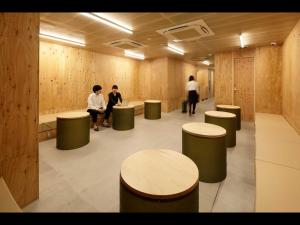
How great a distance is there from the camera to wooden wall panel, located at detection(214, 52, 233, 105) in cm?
663

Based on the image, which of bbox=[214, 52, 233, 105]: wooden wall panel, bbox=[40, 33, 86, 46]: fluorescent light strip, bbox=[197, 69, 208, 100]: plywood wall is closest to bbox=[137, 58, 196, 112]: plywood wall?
bbox=[214, 52, 233, 105]: wooden wall panel

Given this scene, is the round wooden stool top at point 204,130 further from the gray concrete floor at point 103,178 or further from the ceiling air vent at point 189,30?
the ceiling air vent at point 189,30

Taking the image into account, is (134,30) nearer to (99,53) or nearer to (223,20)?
(223,20)

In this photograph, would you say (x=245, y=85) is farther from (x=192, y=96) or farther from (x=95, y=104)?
(x=95, y=104)

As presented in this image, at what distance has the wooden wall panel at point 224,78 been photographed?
6.63 metres

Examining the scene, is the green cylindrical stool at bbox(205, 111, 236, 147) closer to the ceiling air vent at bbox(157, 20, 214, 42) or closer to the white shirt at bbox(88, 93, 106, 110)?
the ceiling air vent at bbox(157, 20, 214, 42)

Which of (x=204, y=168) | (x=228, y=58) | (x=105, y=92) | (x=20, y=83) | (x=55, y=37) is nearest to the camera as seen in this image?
(x=20, y=83)

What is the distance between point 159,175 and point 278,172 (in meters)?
Answer: 1.39

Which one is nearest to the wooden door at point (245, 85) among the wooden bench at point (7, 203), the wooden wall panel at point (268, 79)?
the wooden wall panel at point (268, 79)

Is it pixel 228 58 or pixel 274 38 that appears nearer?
pixel 274 38

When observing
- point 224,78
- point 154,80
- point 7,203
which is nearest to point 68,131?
point 7,203
